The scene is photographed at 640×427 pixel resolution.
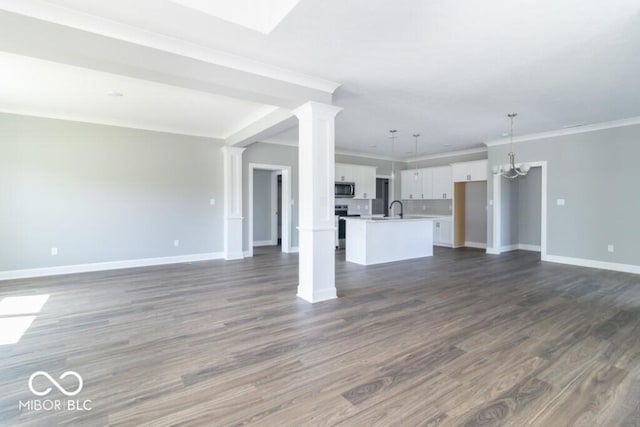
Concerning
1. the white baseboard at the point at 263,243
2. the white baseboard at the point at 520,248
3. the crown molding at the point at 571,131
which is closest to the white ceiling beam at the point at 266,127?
the white baseboard at the point at 263,243

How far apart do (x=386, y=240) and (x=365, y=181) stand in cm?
294

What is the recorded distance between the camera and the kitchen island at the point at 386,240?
19.4ft

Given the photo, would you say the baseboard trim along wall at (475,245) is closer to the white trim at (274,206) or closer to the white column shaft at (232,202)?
the white trim at (274,206)

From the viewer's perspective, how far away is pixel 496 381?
6.63ft

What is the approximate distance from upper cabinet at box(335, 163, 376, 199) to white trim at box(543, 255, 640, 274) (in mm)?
4384

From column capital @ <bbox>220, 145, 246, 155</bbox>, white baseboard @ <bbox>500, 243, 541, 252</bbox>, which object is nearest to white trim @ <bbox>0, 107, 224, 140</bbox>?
column capital @ <bbox>220, 145, 246, 155</bbox>

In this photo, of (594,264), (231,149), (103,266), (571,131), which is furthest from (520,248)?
(103,266)

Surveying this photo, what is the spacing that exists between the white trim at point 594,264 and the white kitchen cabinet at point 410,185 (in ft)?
12.2

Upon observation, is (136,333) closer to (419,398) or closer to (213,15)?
(419,398)

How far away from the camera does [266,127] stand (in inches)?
187

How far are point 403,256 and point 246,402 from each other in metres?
5.07

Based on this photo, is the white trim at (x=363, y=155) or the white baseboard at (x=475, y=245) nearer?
the white baseboard at (x=475, y=245)

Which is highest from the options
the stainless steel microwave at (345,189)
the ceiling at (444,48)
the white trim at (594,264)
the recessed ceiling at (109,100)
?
the recessed ceiling at (109,100)

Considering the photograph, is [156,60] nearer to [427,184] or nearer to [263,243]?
[263,243]
